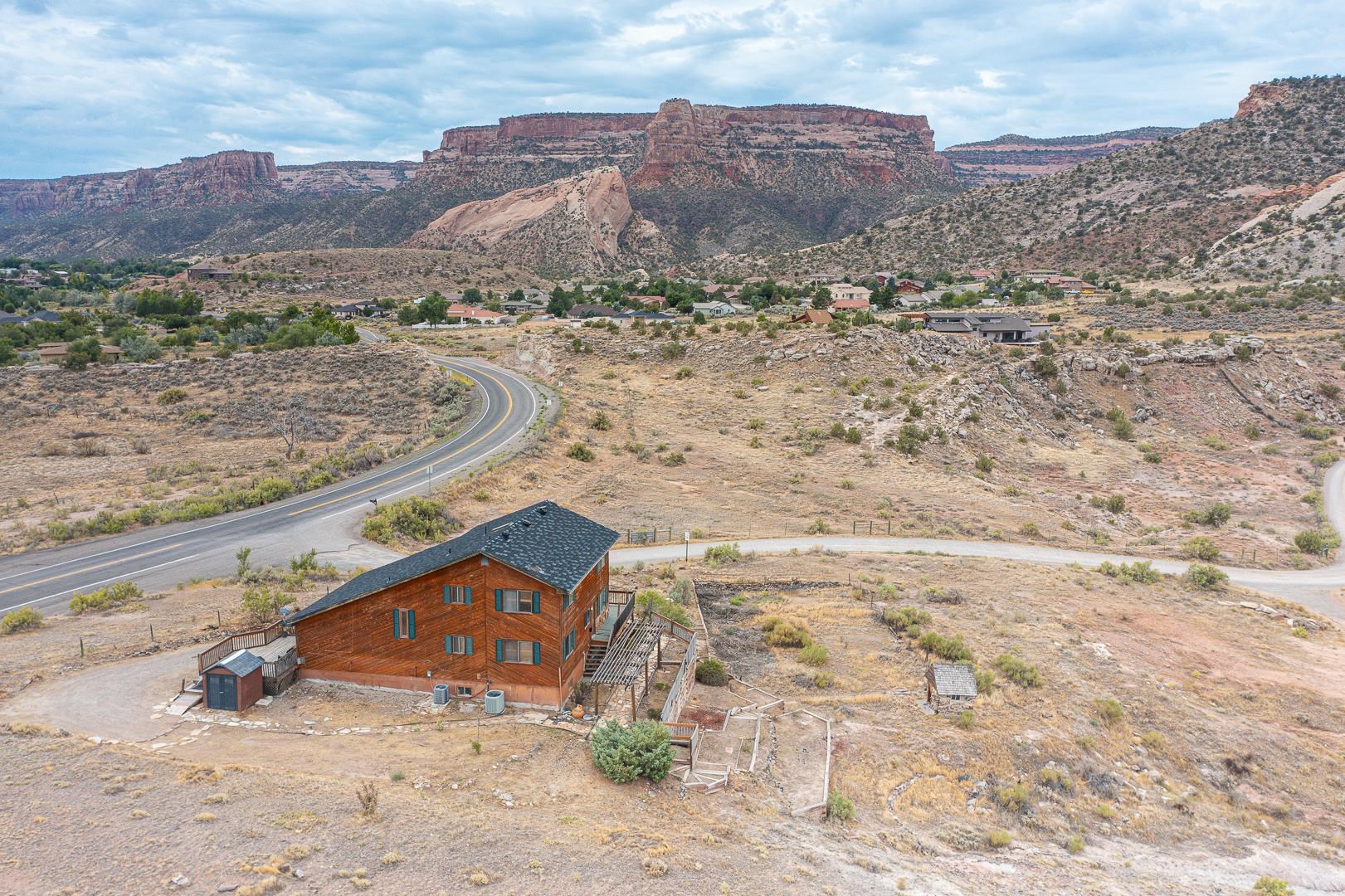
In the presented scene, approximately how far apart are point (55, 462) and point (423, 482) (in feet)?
79.4

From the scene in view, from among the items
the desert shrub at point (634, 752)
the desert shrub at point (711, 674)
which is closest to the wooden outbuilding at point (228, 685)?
the desert shrub at point (634, 752)

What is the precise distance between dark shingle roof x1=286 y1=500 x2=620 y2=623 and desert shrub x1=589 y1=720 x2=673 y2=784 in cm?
335

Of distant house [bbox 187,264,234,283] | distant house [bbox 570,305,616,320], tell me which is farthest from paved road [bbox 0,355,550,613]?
distant house [bbox 187,264,234,283]

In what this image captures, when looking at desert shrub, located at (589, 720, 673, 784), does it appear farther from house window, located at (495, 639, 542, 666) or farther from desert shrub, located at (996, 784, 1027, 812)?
desert shrub, located at (996, 784, 1027, 812)

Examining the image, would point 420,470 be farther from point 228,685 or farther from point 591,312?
point 591,312

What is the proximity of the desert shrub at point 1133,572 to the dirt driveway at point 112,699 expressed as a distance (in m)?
31.3

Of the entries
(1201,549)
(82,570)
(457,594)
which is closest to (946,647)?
(457,594)

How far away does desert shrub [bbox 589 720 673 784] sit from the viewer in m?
15.6

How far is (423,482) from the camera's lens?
126 feet

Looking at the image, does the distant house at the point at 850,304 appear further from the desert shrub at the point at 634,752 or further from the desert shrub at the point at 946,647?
the desert shrub at the point at 634,752

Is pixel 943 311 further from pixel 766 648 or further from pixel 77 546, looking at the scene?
pixel 77 546

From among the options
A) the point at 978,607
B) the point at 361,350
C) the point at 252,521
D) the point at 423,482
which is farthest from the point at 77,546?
the point at 361,350

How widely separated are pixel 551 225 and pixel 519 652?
15409 centimetres

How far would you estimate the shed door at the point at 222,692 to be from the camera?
57.1 feet
